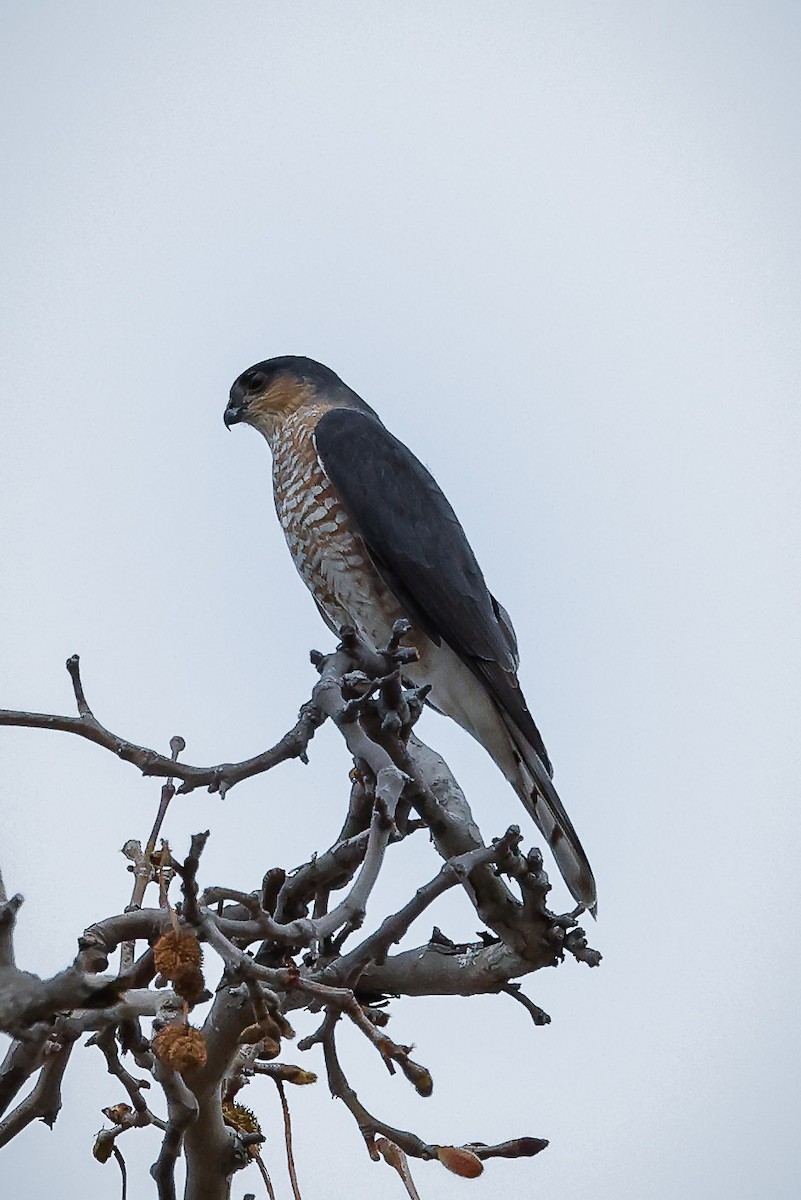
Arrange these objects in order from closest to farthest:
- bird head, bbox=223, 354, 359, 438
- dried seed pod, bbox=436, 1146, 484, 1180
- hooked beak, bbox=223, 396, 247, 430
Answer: dried seed pod, bbox=436, 1146, 484, 1180 → bird head, bbox=223, 354, 359, 438 → hooked beak, bbox=223, 396, 247, 430

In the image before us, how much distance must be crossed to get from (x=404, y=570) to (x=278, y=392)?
136 cm

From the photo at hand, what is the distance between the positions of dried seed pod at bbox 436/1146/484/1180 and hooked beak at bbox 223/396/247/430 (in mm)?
3960

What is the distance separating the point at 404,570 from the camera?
170 inches

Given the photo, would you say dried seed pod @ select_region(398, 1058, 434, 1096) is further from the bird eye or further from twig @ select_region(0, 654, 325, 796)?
the bird eye

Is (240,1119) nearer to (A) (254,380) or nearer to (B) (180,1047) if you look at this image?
(B) (180,1047)

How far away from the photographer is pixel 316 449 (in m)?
4.70

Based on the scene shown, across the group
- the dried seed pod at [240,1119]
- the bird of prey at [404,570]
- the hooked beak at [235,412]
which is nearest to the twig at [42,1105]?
the dried seed pod at [240,1119]

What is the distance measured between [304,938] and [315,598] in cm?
315

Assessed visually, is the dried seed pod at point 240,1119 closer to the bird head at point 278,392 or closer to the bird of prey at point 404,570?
the bird of prey at point 404,570

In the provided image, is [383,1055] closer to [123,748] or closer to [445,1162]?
[445,1162]

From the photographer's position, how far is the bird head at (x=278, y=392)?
17.2 ft

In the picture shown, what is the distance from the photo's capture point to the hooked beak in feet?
17.6

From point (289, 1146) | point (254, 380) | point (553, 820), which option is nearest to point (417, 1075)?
point (289, 1146)

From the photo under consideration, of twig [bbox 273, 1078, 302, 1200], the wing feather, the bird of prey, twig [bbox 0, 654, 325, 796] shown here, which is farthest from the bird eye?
twig [bbox 273, 1078, 302, 1200]
